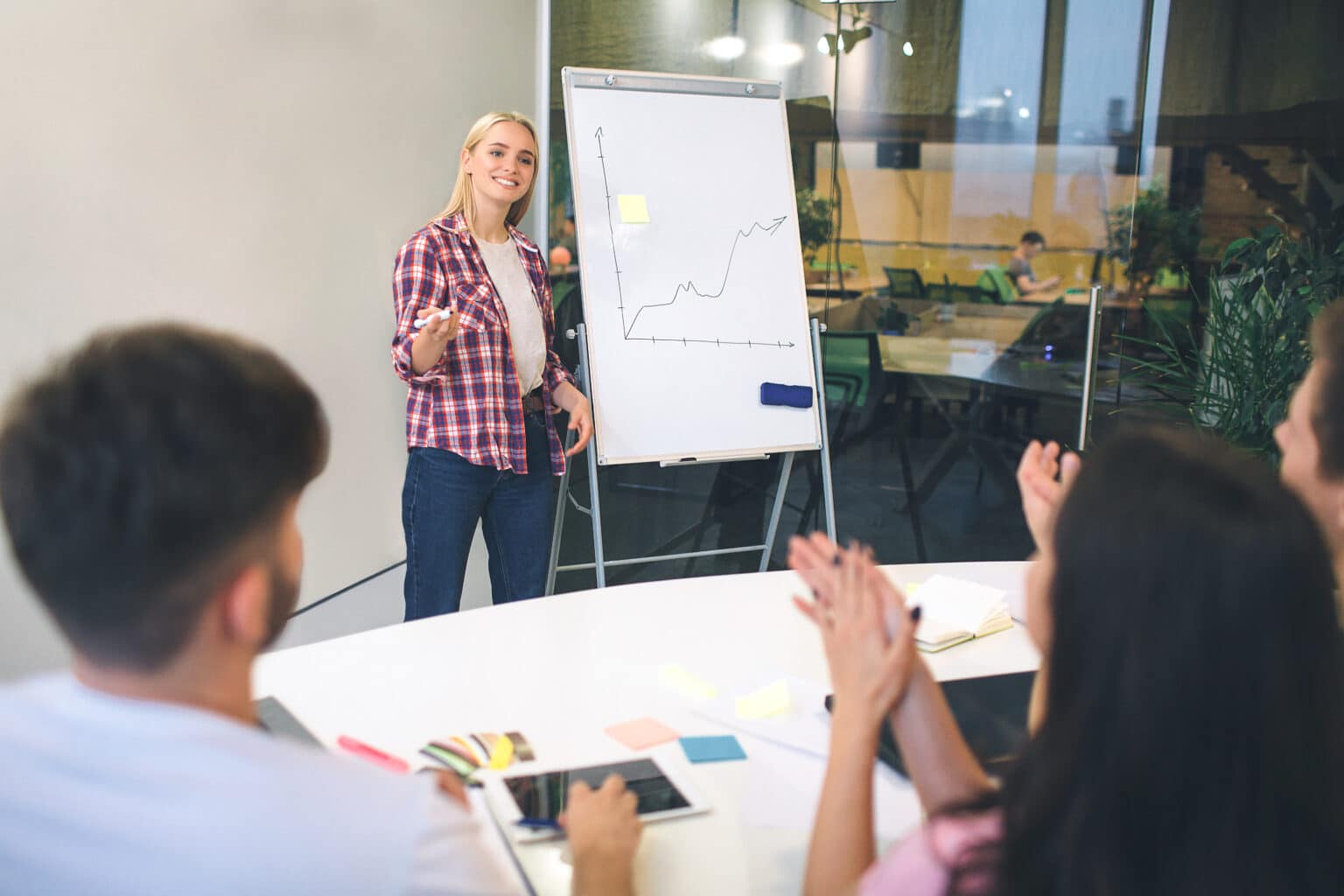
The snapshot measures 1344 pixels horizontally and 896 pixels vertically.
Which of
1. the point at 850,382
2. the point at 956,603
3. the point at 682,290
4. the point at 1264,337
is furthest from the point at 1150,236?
the point at 956,603

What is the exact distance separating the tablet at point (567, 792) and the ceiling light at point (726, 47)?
3223 millimetres

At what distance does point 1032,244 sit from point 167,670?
3.80m

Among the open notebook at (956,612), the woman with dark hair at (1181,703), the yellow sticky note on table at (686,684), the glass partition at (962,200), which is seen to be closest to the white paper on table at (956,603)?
the open notebook at (956,612)

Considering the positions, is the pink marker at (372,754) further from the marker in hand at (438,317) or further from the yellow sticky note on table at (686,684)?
the marker in hand at (438,317)

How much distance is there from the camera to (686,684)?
1.48 metres

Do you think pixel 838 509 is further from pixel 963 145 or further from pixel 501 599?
pixel 501 599

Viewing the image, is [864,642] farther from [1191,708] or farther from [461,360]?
[461,360]

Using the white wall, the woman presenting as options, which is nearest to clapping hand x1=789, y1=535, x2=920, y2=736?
the woman presenting

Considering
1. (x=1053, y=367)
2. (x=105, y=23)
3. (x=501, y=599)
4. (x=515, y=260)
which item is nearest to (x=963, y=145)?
(x=1053, y=367)

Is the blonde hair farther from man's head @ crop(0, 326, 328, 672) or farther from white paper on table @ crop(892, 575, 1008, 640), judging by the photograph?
man's head @ crop(0, 326, 328, 672)

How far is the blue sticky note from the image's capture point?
129cm

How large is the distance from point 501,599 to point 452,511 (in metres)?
0.35

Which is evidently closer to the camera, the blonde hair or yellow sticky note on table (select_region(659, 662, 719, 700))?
yellow sticky note on table (select_region(659, 662, 719, 700))

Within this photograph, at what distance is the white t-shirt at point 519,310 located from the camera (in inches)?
101
